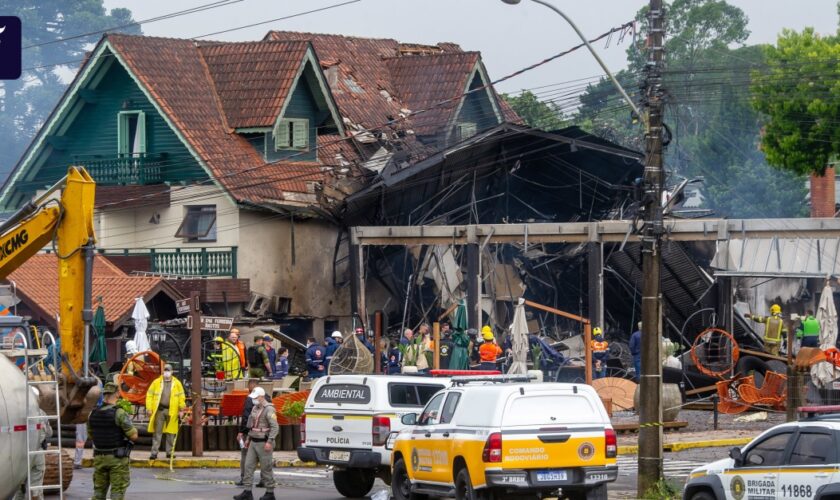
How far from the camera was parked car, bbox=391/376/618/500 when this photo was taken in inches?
734

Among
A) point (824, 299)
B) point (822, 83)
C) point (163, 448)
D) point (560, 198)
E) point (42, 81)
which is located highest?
point (42, 81)

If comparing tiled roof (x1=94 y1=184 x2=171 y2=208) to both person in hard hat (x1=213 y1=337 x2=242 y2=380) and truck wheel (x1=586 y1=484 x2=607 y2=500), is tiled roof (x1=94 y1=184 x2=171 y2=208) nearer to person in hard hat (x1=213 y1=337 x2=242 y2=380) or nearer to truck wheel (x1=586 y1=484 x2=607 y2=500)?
person in hard hat (x1=213 y1=337 x2=242 y2=380)

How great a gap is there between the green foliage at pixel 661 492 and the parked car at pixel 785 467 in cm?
272

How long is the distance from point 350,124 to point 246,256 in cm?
665

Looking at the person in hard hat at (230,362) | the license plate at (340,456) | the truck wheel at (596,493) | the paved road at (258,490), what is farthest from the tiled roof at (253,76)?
the truck wheel at (596,493)

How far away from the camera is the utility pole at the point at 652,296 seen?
21.1 m

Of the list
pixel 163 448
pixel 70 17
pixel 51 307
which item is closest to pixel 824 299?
pixel 163 448

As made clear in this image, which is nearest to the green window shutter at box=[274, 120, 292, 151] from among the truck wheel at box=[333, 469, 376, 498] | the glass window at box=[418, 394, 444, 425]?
the truck wheel at box=[333, 469, 376, 498]

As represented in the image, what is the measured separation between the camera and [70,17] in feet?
608

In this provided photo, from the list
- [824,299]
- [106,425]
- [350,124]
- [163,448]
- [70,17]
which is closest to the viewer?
[106,425]

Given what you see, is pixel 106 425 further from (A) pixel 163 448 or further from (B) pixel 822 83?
(B) pixel 822 83

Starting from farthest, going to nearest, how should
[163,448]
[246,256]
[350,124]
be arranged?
[350,124] < [246,256] < [163,448]

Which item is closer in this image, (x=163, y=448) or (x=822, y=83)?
(x=163, y=448)

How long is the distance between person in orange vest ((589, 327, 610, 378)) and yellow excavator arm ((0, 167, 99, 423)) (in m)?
19.0
